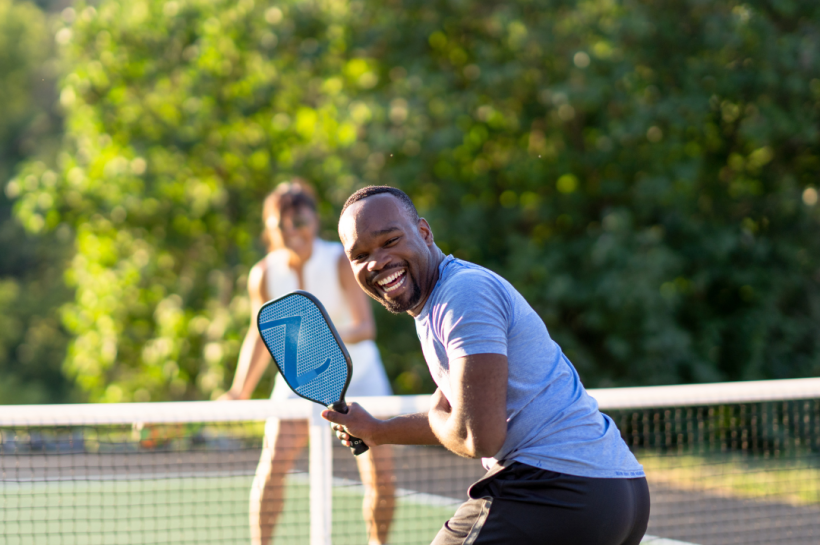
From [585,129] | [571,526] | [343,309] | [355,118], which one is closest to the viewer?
[571,526]

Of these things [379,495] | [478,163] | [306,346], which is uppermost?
[478,163]

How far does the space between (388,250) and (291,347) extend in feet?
1.81

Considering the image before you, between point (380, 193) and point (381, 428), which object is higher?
point (380, 193)

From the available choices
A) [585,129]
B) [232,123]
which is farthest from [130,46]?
[585,129]

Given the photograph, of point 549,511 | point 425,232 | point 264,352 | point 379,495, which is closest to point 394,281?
point 425,232

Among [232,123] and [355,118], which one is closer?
[355,118]

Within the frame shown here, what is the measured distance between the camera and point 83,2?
1238 centimetres

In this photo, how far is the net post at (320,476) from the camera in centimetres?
394

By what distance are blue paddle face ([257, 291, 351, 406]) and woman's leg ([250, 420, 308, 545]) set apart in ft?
5.94

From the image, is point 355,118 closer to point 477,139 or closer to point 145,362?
point 477,139

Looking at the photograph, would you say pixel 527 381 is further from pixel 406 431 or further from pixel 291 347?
pixel 291 347

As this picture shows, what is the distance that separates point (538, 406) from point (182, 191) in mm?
10581

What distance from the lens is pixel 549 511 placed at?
2207mm

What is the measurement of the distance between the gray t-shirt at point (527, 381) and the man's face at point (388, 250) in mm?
57
